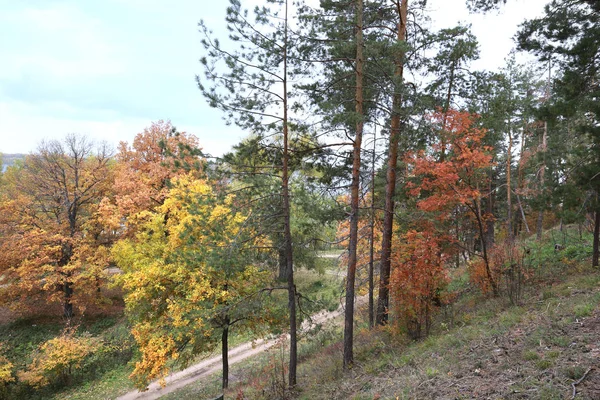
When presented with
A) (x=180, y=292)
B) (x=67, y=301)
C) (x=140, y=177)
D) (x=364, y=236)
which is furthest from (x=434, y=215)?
(x=67, y=301)

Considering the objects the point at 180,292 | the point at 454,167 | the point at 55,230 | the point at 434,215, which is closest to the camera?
the point at 454,167

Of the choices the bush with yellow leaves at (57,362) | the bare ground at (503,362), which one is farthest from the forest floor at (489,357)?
the bush with yellow leaves at (57,362)

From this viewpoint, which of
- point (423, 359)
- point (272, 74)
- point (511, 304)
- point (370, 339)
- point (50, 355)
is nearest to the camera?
point (423, 359)

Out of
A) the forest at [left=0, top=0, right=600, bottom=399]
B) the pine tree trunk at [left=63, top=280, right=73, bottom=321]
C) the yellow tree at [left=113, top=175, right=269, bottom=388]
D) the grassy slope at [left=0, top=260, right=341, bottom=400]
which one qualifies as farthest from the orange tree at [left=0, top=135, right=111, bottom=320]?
the yellow tree at [left=113, top=175, right=269, bottom=388]

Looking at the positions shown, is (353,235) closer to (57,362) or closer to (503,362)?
(503,362)

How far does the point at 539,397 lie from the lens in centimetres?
406

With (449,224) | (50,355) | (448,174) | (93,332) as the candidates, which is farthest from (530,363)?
(93,332)

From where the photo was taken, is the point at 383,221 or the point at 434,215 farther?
the point at 383,221

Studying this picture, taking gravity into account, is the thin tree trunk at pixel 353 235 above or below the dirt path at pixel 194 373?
above

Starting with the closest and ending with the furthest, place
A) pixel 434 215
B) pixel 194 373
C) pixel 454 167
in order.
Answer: pixel 454 167
pixel 434 215
pixel 194 373

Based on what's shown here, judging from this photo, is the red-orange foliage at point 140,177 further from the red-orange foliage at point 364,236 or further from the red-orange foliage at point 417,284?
the red-orange foliage at point 417,284

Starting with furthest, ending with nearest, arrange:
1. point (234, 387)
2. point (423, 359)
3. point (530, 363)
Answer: point (234, 387) < point (423, 359) < point (530, 363)

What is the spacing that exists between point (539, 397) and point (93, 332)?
71.5ft

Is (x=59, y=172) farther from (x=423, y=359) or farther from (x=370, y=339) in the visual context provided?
(x=423, y=359)
